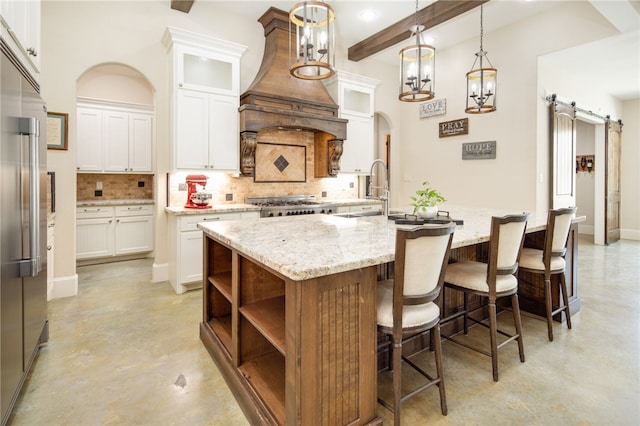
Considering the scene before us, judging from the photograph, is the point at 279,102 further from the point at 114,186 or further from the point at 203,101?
the point at 114,186

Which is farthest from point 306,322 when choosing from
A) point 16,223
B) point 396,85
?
point 396,85

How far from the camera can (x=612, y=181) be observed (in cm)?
677

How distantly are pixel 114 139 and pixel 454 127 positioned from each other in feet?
17.5

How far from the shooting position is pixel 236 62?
4254mm

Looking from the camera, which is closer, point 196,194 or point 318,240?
point 318,240

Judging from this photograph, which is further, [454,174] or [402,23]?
[454,174]

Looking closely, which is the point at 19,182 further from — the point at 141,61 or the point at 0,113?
the point at 141,61

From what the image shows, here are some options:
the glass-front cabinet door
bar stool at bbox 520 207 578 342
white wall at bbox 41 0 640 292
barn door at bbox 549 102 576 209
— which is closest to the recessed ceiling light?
white wall at bbox 41 0 640 292

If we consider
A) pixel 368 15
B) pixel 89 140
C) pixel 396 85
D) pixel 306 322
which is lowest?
pixel 306 322

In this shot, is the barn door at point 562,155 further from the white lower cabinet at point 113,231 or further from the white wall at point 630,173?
the white lower cabinet at point 113,231

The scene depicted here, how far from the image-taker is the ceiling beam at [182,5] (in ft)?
13.0

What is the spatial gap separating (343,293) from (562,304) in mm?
2554

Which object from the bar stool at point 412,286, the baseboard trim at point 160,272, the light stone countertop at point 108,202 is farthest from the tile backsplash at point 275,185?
the bar stool at point 412,286

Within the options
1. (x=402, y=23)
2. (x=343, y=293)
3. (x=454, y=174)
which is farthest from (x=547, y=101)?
(x=343, y=293)
